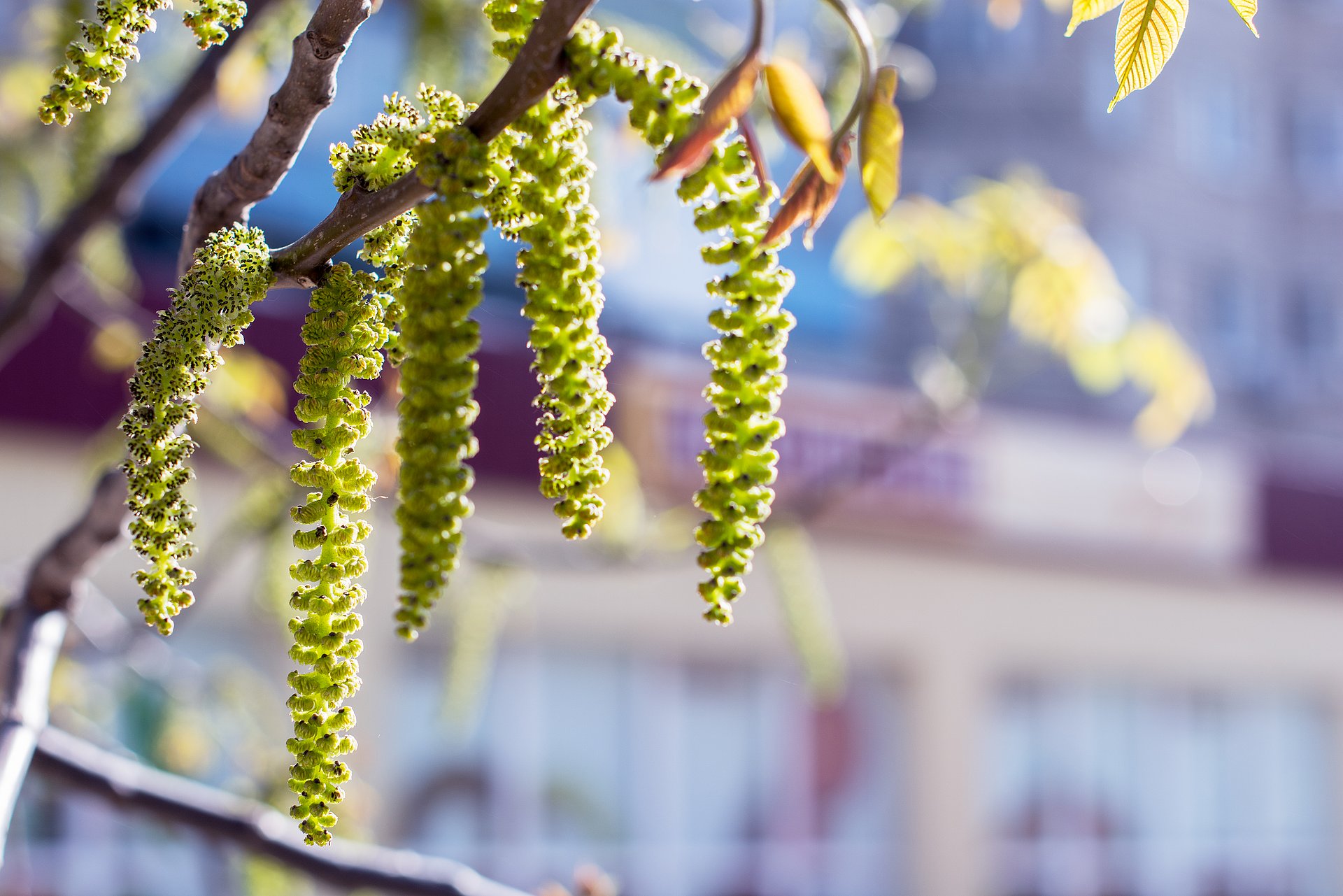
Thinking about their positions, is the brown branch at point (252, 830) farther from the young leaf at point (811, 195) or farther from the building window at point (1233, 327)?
the building window at point (1233, 327)

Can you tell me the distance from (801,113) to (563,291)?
131 millimetres

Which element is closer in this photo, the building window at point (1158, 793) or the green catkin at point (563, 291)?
the green catkin at point (563, 291)

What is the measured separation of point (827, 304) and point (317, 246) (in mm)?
10209

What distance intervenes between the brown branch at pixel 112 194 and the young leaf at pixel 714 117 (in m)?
0.76

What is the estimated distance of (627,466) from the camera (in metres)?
2.26

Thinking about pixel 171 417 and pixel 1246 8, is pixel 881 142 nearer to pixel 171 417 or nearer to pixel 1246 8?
pixel 1246 8

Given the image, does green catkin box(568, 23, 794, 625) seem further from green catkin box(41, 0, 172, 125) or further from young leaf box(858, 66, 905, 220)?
green catkin box(41, 0, 172, 125)

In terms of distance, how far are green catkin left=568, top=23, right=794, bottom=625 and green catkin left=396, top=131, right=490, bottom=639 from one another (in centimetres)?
7

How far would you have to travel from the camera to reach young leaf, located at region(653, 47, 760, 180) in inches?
19.1

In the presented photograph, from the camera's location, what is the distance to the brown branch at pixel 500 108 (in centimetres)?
49

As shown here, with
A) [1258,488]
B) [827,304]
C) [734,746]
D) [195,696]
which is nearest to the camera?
[195,696]

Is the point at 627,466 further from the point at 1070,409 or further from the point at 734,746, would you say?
the point at 1070,409

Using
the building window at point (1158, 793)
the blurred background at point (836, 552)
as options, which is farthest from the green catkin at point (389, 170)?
the building window at point (1158, 793)

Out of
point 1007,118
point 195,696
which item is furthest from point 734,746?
point 1007,118
